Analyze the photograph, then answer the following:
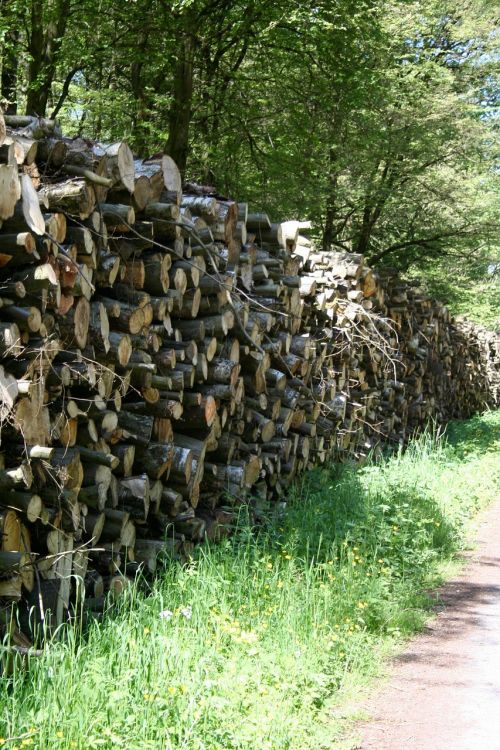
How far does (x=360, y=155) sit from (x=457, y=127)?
2543 mm

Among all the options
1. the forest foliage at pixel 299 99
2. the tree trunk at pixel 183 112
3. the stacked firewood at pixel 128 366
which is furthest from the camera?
the forest foliage at pixel 299 99

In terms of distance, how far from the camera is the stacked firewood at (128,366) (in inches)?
149

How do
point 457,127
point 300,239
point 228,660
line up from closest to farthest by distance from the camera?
point 228,660 → point 300,239 → point 457,127

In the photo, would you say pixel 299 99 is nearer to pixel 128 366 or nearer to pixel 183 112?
pixel 183 112

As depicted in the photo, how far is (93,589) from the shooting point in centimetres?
432

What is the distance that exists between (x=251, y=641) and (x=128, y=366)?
1691mm

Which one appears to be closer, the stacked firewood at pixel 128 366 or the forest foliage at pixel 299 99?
the stacked firewood at pixel 128 366

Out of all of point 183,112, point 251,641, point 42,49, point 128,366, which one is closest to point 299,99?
point 183,112

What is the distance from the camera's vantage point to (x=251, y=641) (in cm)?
396

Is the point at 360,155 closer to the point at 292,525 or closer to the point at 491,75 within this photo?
the point at 491,75

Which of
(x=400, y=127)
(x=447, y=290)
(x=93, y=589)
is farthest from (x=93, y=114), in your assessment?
(x=93, y=589)

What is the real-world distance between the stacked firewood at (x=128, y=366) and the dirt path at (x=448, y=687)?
1.48 meters

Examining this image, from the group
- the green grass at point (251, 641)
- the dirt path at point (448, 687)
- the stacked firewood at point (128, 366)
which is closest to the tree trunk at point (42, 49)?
the stacked firewood at point (128, 366)

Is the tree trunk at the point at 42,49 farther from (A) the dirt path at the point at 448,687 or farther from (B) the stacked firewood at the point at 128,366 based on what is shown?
(A) the dirt path at the point at 448,687
